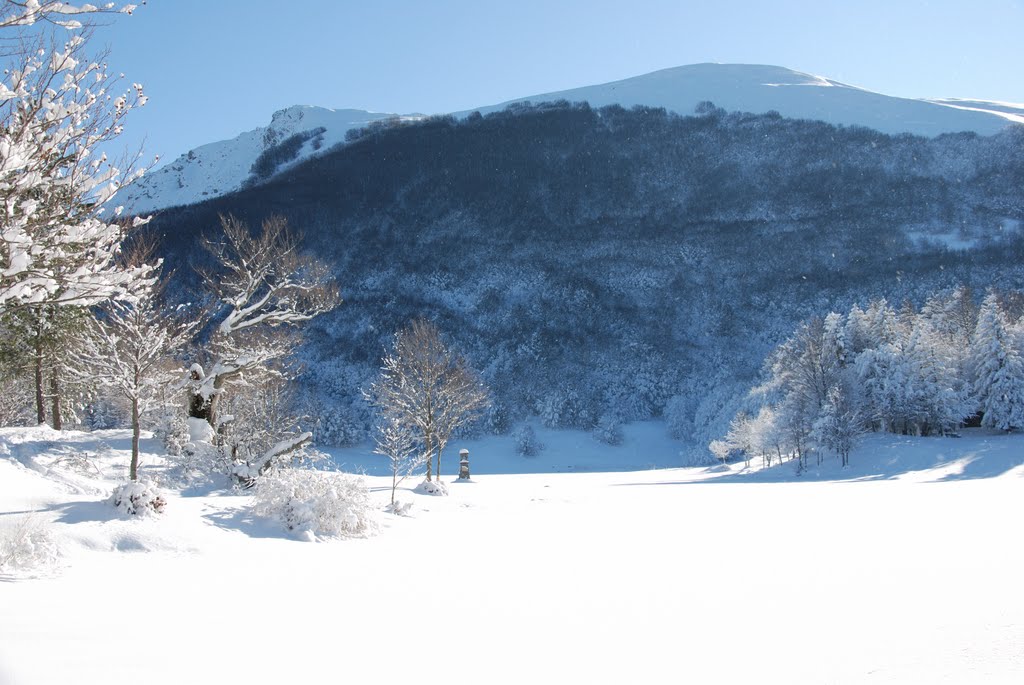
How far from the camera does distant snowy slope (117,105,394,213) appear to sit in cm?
15488

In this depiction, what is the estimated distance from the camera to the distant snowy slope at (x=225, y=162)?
155m

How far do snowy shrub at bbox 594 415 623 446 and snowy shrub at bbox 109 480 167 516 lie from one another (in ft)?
250

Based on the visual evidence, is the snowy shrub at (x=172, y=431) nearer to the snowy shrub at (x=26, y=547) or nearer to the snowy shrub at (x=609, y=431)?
the snowy shrub at (x=26, y=547)

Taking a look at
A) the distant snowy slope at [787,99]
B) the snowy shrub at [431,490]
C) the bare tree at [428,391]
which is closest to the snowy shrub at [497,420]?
the bare tree at [428,391]

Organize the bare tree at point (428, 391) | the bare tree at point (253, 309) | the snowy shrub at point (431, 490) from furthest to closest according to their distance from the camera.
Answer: the bare tree at point (428, 391), the snowy shrub at point (431, 490), the bare tree at point (253, 309)

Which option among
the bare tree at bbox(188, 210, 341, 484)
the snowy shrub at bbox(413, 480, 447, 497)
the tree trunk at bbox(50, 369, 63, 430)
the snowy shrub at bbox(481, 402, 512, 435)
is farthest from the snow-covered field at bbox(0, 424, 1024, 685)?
the snowy shrub at bbox(481, 402, 512, 435)

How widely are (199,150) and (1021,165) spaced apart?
212 m

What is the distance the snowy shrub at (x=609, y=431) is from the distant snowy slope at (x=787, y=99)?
113m

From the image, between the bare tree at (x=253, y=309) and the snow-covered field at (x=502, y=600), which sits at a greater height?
the bare tree at (x=253, y=309)

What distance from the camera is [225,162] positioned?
182 meters

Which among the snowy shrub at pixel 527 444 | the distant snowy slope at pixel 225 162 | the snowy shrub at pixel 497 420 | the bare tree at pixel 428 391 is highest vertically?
the distant snowy slope at pixel 225 162

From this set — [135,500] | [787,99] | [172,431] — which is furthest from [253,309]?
[787,99]

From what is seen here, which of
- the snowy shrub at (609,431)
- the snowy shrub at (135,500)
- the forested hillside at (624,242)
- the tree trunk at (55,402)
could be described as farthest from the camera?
the forested hillside at (624,242)

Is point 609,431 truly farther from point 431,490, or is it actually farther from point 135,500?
point 135,500
